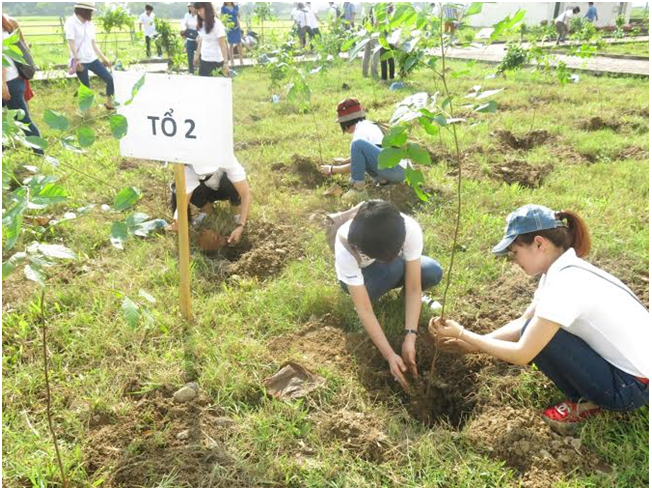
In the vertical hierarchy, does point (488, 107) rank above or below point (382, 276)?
above

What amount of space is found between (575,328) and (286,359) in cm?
113

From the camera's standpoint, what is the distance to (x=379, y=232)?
1874mm

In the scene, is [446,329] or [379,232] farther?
[446,329]

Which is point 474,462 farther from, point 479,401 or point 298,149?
point 298,149

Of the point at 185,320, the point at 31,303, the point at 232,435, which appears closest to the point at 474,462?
the point at 232,435

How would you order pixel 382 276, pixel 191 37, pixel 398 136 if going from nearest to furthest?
pixel 398 136 → pixel 382 276 → pixel 191 37

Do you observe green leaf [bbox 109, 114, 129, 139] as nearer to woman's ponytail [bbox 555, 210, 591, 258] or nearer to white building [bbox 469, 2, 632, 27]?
woman's ponytail [bbox 555, 210, 591, 258]

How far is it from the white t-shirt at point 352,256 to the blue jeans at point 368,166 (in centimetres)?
142

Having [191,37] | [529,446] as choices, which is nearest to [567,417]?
[529,446]

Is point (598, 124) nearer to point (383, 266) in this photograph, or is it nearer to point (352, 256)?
point (383, 266)

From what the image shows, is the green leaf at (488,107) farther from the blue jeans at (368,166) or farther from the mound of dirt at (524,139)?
the mound of dirt at (524,139)

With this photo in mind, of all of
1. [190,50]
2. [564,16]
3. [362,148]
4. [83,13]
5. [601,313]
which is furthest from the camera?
[564,16]

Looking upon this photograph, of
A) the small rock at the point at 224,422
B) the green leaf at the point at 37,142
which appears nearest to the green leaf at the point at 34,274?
the green leaf at the point at 37,142

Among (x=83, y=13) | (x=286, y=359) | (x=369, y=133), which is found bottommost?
(x=286, y=359)
